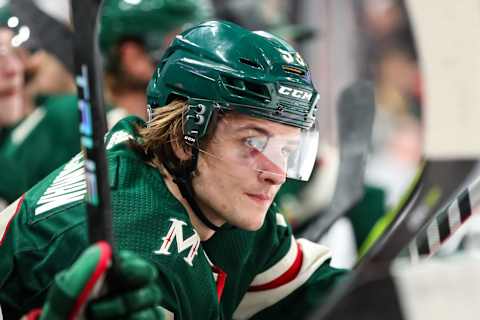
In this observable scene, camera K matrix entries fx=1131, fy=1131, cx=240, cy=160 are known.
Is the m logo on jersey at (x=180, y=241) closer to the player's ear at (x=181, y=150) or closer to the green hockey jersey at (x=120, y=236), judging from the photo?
the green hockey jersey at (x=120, y=236)

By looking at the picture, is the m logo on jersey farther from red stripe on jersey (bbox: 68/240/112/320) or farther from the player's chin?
red stripe on jersey (bbox: 68/240/112/320)

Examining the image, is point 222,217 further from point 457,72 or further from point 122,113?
point 122,113

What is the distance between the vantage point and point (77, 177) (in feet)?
7.49

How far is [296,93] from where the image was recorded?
2.26m

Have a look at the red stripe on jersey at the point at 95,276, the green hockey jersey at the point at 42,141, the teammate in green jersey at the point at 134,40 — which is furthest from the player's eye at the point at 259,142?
the teammate in green jersey at the point at 134,40

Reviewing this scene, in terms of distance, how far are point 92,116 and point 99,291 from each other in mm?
282

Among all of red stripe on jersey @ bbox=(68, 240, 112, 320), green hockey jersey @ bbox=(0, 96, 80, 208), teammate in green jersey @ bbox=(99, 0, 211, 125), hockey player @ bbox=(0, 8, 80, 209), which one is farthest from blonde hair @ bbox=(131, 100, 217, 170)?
teammate in green jersey @ bbox=(99, 0, 211, 125)

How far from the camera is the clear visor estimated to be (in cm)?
228

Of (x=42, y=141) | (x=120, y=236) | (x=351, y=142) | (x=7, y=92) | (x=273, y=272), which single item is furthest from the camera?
(x=42, y=141)

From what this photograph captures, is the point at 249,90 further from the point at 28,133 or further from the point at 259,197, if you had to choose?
the point at 28,133

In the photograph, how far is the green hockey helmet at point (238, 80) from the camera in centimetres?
224

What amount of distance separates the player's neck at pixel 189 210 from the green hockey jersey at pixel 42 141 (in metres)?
1.75

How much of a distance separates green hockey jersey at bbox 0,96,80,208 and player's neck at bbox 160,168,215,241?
5.73ft

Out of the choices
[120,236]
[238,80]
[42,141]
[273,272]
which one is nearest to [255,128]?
[238,80]
